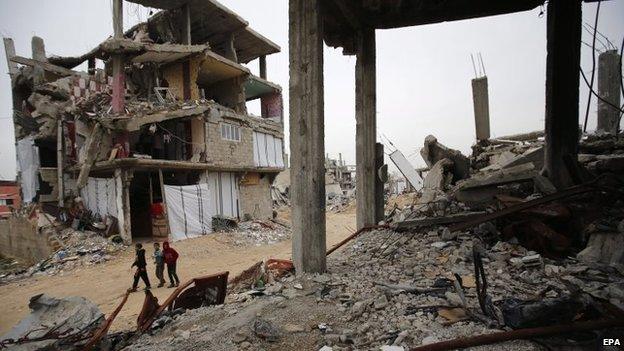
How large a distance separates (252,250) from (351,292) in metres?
11.2

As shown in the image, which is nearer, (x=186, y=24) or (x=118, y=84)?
(x=118, y=84)

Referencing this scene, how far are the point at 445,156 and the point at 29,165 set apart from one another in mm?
19871

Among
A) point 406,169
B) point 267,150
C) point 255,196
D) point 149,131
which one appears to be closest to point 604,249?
point 406,169

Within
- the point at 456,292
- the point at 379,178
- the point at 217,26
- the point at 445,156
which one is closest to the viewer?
the point at 456,292

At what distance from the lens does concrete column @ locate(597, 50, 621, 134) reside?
9.23 m

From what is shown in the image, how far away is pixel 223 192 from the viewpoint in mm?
16922

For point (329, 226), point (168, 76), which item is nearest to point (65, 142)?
point (168, 76)

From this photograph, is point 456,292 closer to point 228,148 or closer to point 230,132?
point 228,148

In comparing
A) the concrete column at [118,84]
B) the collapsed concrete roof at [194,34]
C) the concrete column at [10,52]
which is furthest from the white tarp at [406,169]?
the concrete column at [10,52]

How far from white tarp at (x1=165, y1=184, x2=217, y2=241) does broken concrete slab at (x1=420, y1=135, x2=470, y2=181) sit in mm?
10798

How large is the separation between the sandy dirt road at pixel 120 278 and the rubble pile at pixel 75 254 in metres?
0.45

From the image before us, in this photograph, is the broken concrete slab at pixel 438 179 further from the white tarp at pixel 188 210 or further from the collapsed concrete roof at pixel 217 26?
the collapsed concrete roof at pixel 217 26

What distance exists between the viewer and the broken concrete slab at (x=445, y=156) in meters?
7.71

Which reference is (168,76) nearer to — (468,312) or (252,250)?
(252,250)
